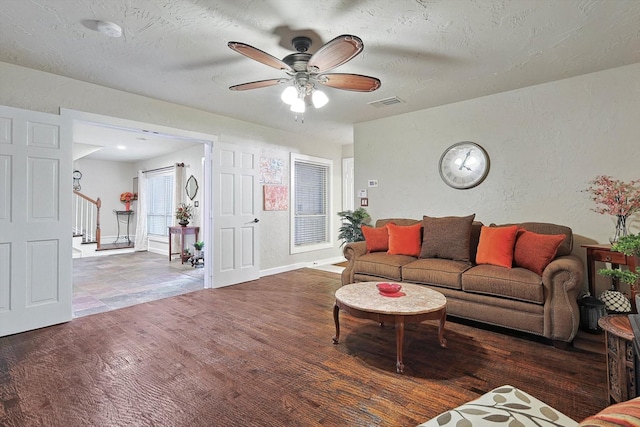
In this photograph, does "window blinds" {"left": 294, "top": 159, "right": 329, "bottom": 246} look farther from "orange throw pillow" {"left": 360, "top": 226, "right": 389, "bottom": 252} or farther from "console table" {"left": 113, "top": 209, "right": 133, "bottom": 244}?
"console table" {"left": 113, "top": 209, "right": 133, "bottom": 244}

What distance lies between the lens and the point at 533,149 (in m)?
3.48

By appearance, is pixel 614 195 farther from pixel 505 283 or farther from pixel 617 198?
pixel 505 283

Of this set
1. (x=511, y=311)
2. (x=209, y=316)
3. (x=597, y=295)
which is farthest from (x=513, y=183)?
(x=209, y=316)

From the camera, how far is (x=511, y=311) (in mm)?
2684

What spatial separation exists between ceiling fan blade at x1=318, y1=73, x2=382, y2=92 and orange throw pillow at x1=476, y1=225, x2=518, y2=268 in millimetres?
1931

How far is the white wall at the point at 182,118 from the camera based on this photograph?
296 cm

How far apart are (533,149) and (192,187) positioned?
627 cm

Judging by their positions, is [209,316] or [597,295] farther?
[209,316]

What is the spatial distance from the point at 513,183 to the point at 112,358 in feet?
14.4

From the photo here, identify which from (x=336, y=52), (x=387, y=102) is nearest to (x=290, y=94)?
(x=336, y=52)

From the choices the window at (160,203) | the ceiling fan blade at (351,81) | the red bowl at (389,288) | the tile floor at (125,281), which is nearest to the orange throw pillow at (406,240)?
the red bowl at (389,288)

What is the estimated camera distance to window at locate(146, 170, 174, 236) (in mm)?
7637

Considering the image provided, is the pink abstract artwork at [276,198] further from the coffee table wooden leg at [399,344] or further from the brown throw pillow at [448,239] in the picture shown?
the coffee table wooden leg at [399,344]

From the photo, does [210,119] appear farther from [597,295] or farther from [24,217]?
[597,295]
